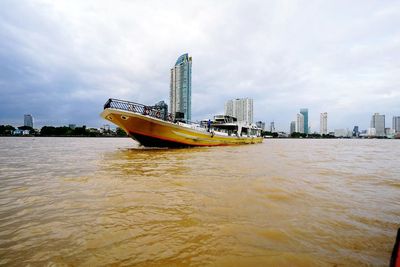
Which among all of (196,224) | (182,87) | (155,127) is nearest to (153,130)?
(155,127)

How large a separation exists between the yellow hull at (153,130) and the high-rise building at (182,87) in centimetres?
2040

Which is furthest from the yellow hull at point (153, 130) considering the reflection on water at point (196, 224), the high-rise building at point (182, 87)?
the high-rise building at point (182, 87)

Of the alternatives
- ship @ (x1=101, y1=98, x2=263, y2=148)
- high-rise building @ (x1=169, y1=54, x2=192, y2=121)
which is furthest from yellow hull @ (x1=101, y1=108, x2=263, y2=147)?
high-rise building @ (x1=169, y1=54, x2=192, y2=121)

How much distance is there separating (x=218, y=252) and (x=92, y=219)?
191 cm

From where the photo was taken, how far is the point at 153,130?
1756 centimetres

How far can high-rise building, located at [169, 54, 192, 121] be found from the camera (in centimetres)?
4141

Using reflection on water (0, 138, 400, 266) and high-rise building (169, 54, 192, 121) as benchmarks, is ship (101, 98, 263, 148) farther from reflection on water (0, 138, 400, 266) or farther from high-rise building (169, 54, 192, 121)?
high-rise building (169, 54, 192, 121)

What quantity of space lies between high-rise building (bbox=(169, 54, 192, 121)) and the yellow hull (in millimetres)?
20397

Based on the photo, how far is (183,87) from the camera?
4184cm

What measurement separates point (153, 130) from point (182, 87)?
25.7 meters

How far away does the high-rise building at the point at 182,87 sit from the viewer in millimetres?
41406

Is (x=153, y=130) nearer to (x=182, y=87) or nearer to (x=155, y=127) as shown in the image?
(x=155, y=127)

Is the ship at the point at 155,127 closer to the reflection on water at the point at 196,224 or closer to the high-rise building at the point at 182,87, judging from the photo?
the reflection on water at the point at 196,224

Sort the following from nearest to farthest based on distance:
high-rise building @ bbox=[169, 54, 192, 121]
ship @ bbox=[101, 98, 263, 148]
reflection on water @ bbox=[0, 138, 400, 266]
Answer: reflection on water @ bbox=[0, 138, 400, 266] → ship @ bbox=[101, 98, 263, 148] → high-rise building @ bbox=[169, 54, 192, 121]
